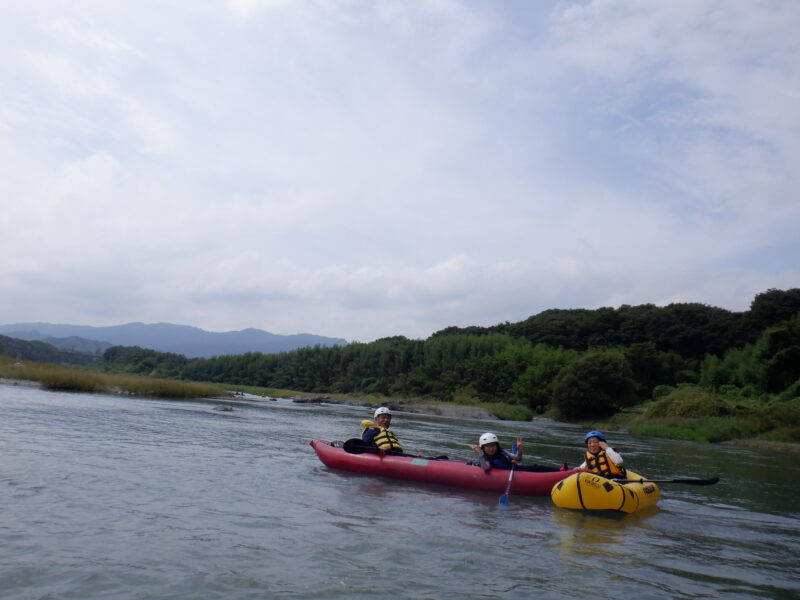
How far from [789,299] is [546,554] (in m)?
53.7

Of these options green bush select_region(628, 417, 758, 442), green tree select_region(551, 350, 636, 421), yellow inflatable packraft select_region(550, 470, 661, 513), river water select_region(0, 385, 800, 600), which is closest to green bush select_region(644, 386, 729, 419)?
green bush select_region(628, 417, 758, 442)

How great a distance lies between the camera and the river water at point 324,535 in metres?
5.15

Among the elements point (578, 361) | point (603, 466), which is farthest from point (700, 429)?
point (603, 466)

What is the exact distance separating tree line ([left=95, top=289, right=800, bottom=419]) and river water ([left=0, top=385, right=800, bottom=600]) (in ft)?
87.5

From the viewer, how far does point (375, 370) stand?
72.2m

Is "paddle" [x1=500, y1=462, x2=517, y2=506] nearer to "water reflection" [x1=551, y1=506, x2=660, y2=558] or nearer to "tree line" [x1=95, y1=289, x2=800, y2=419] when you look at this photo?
"water reflection" [x1=551, y1=506, x2=660, y2=558]

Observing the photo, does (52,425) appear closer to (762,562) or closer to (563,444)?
(762,562)

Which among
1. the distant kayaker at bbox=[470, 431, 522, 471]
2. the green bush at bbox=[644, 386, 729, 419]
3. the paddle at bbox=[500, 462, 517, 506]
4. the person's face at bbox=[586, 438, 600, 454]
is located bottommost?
the paddle at bbox=[500, 462, 517, 506]

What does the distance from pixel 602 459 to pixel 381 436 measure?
→ 13.9 feet

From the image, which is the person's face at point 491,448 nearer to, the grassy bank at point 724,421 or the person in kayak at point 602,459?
the person in kayak at point 602,459

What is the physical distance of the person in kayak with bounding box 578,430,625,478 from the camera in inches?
378

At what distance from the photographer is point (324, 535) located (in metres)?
6.73

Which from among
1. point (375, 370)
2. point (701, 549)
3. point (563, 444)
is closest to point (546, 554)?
point (701, 549)

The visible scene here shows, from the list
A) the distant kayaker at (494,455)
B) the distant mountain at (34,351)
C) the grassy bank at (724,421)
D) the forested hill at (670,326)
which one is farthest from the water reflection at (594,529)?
the distant mountain at (34,351)
